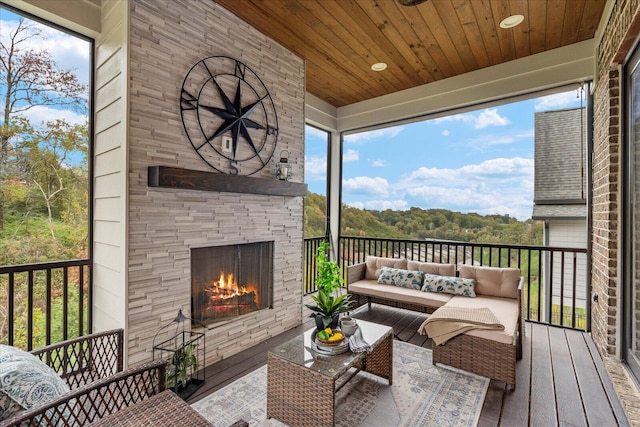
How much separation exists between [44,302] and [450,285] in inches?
155

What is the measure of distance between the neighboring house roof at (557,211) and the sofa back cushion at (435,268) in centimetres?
142

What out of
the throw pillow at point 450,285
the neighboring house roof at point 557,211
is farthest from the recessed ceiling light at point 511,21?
the throw pillow at point 450,285

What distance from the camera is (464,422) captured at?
194 centimetres

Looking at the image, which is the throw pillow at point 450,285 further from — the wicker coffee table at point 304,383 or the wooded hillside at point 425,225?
the wicker coffee table at point 304,383

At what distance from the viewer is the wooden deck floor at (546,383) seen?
78.0 inches

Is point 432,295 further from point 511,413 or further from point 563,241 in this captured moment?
point 563,241

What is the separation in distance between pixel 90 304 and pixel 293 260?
1.97 metres

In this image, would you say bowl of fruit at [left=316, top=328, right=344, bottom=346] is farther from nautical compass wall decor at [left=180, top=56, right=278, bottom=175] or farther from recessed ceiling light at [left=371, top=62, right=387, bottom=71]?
recessed ceiling light at [left=371, top=62, right=387, bottom=71]

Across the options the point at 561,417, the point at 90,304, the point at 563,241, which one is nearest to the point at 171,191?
the point at 90,304

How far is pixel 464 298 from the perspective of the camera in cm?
334

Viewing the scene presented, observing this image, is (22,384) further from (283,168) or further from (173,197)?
(283,168)

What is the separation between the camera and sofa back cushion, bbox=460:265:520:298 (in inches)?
132

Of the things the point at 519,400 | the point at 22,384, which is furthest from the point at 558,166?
the point at 22,384

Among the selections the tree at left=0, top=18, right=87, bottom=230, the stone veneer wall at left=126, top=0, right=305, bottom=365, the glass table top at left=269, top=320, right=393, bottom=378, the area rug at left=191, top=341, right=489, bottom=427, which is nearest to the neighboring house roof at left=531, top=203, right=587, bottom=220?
the area rug at left=191, top=341, right=489, bottom=427
